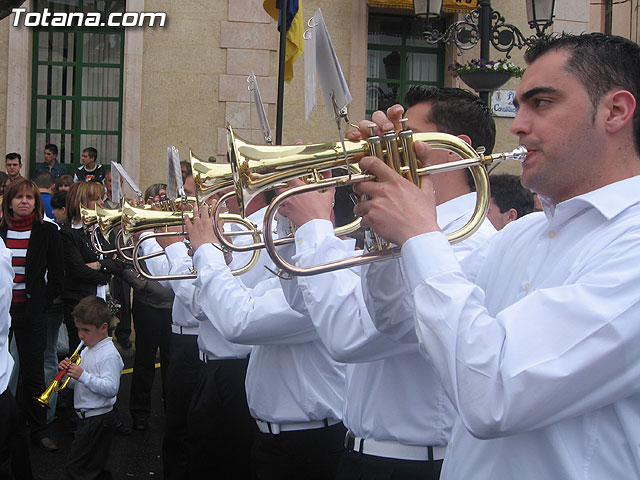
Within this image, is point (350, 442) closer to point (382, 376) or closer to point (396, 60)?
point (382, 376)

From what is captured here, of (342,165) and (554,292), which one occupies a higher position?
(342,165)

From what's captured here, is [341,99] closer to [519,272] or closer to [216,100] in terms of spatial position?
[519,272]

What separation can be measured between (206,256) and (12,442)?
1546 millimetres

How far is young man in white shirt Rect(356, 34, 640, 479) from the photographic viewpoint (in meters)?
1.38

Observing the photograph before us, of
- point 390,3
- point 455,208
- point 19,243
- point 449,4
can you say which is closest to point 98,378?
point 19,243

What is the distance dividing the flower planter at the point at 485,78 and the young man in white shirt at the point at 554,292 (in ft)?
18.1

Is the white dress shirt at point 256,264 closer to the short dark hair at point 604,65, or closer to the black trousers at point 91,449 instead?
the black trousers at point 91,449

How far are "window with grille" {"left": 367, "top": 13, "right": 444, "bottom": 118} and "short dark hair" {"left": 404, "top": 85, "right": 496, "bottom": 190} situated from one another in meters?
8.88

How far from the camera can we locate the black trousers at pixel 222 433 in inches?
149

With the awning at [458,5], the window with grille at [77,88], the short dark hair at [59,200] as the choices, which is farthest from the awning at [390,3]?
the short dark hair at [59,200]

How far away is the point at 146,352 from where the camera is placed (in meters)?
6.37

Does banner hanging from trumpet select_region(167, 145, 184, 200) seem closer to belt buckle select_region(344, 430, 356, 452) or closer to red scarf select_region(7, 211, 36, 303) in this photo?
belt buckle select_region(344, 430, 356, 452)

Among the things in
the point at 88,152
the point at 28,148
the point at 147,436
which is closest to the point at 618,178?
the point at 147,436

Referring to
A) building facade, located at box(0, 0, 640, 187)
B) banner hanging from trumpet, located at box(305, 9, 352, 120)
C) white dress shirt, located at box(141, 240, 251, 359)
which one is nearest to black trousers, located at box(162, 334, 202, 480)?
white dress shirt, located at box(141, 240, 251, 359)
